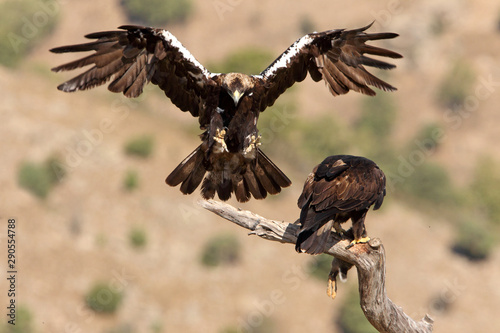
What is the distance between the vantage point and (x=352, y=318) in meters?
43.8

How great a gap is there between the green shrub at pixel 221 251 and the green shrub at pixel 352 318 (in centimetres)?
713

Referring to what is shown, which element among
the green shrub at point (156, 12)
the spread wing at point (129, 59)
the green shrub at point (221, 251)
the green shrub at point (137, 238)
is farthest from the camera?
the green shrub at point (156, 12)

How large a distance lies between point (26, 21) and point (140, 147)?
133ft

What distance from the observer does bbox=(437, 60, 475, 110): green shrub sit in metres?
79.1

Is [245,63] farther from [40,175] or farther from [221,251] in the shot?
[40,175]

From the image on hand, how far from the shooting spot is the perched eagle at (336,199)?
30.9ft

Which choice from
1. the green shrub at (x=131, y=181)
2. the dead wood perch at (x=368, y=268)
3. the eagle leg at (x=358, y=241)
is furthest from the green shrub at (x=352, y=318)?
the eagle leg at (x=358, y=241)

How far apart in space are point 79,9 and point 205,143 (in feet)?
266

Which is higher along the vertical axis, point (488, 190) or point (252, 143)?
point (488, 190)

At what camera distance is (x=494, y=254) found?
53.2 m

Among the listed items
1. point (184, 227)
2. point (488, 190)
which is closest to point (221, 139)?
point (184, 227)

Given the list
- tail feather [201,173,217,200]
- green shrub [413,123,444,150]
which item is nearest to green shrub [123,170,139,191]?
tail feather [201,173,217,200]

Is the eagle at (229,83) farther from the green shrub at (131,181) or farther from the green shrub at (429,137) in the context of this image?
the green shrub at (429,137)

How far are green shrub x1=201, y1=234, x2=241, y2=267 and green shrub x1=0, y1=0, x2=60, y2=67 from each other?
3719cm
